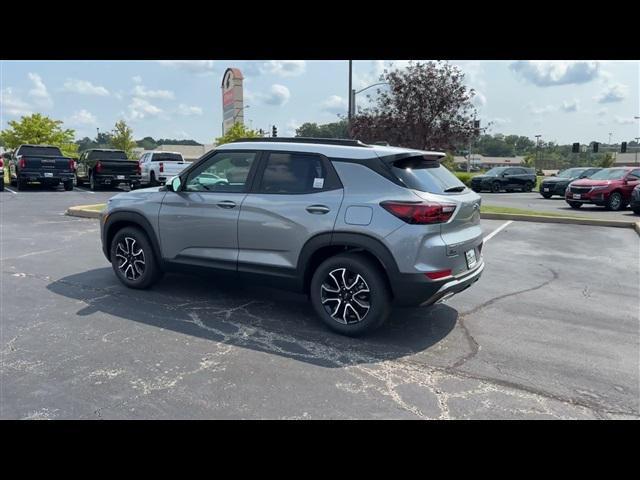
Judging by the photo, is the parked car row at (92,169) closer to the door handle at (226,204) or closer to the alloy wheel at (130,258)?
the alloy wheel at (130,258)

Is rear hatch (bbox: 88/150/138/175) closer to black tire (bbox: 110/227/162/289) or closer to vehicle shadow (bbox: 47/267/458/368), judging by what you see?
vehicle shadow (bbox: 47/267/458/368)

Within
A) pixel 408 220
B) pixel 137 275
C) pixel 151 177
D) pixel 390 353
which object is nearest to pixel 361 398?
pixel 390 353

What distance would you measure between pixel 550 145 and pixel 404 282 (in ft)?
548

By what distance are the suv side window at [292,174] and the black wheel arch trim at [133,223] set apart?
1580 mm

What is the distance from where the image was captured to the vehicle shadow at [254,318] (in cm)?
408

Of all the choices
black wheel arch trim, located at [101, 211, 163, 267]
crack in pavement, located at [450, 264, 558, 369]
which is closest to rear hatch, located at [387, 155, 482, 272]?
crack in pavement, located at [450, 264, 558, 369]

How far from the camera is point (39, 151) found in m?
21.0

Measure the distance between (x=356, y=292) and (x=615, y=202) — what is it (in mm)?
15906

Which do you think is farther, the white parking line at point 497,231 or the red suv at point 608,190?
the red suv at point 608,190

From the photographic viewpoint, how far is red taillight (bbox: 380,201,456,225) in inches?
157

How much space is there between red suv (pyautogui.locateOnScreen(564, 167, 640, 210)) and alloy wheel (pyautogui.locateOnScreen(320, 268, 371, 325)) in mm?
15375

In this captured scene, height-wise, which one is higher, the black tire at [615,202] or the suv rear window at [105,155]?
the suv rear window at [105,155]

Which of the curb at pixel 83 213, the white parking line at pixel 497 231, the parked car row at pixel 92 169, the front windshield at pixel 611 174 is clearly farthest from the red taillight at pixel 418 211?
the parked car row at pixel 92 169

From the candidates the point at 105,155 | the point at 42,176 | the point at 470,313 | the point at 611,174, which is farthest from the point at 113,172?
the point at 611,174
